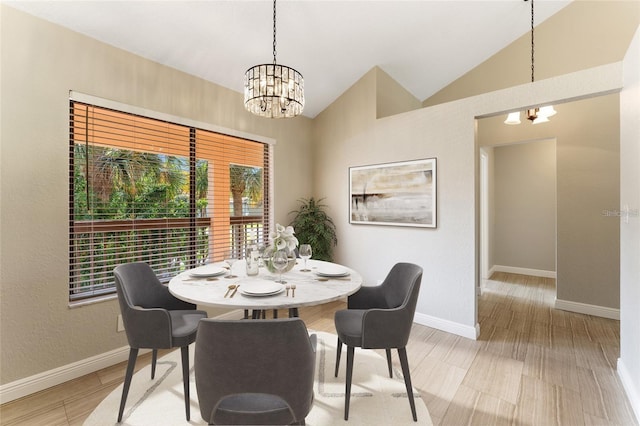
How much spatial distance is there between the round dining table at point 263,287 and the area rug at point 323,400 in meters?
0.62

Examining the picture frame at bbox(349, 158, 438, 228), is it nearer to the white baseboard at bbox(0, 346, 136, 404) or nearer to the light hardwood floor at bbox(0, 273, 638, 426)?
the light hardwood floor at bbox(0, 273, 638, 426)

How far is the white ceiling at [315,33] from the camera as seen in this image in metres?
2.32

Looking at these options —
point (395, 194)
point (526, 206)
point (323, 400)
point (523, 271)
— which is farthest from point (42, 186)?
point (523, 271)

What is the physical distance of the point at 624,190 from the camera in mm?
2270

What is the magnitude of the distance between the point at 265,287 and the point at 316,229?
2266 mm

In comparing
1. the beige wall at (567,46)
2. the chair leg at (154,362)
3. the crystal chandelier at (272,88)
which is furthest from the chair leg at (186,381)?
the beige wall at (567,46)

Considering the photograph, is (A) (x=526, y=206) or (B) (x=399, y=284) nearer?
(B) (x=399, y=284)

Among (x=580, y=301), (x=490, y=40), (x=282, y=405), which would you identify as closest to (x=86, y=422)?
(x=282, y=405)

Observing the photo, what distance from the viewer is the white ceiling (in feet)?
7.60

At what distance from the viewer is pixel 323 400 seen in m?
1.96

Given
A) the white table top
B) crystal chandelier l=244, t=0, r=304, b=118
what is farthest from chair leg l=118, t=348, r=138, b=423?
crystal chandelier l=244, t=0, r=304, b=118

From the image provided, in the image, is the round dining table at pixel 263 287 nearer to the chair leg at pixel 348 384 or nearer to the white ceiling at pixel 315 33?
the chair leg at pixel 348 384

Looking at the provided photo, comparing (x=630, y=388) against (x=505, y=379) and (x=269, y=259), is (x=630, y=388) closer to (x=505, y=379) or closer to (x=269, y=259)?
(x=505, y=379)

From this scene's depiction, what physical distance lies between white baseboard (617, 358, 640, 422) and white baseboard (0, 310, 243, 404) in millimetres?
3661
